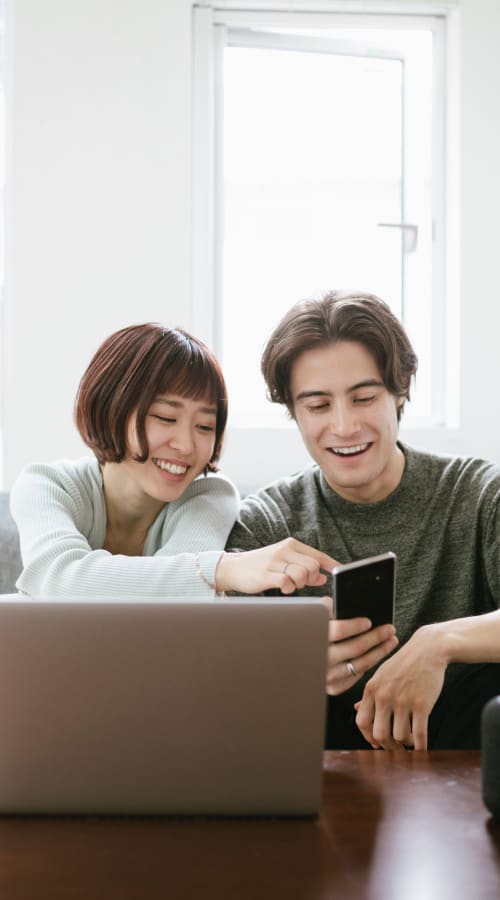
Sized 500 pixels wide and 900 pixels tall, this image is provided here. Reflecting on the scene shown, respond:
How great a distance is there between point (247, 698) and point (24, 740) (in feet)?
0.60

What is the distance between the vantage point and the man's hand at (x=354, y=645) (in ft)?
3.70

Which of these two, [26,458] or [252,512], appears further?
[26,458]

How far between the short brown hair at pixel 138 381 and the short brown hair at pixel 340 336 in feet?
0.36

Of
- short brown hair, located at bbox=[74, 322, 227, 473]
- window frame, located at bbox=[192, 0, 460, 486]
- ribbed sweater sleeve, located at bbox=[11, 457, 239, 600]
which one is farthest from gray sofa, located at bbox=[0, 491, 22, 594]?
window frame, located at bbox=[192, 0, 460, 486]

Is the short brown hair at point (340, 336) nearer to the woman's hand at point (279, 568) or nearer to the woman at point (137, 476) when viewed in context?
the woman at point (137, 476)

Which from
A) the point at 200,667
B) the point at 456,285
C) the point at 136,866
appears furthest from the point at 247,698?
the point at 456,285

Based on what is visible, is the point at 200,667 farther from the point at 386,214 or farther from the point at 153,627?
the point at 386,214

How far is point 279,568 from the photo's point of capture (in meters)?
1.23

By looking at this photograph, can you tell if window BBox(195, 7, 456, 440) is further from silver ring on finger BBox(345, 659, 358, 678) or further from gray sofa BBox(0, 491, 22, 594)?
silver ring on finger BBox(345, 659, 358, 678)

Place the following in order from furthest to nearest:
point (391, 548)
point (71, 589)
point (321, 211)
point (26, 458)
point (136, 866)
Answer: point (321, 211) < point (26, 458) < point (391, 548) < point (71, 589) < point (136, 866)

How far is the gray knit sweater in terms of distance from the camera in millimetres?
1583

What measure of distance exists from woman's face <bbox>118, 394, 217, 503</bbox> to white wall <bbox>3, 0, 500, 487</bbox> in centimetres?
114

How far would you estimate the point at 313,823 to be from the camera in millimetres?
750

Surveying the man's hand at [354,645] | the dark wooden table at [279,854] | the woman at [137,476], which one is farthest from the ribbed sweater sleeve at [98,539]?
the dark wooden table at [279,854]
